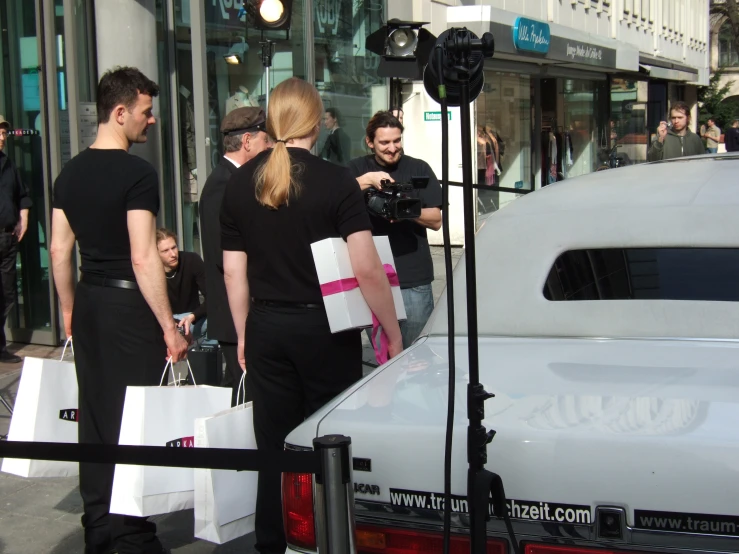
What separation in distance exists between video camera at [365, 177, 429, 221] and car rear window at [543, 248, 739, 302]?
1.68 m

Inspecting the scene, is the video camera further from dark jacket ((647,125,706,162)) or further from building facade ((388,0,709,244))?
dark jacket ((647,125,706,162))

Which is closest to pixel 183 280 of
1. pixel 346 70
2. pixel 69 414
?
pixel 69 414

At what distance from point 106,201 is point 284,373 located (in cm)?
99

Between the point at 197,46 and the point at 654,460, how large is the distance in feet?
27.2

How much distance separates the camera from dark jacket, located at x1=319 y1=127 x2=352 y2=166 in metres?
12.8

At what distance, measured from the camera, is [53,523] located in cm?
468

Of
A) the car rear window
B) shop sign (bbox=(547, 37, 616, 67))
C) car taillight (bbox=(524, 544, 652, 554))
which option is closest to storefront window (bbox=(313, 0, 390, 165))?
shop sign (bbox=(547, 37, 616, 67))

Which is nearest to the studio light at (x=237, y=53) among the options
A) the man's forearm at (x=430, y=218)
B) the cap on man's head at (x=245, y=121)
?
the man's forearm at (x=430, y=218)

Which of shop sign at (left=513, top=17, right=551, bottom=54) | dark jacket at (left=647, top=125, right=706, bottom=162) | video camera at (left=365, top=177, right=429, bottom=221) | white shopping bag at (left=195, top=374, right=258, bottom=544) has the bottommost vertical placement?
white shopping bag at (left=195, top=374, right=258, bottom=544)

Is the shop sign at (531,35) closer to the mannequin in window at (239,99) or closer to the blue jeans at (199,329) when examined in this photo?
the mannequin in window at (239,99)

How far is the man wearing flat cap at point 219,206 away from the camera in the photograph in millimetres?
4688

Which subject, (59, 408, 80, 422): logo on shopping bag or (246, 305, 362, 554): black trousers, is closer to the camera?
(246, 305, 362, 554): black trousers

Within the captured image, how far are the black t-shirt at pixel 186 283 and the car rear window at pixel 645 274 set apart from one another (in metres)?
3.22

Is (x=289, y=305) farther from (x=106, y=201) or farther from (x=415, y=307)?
(x=415, y=307)
